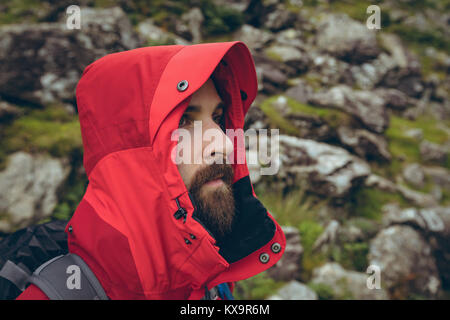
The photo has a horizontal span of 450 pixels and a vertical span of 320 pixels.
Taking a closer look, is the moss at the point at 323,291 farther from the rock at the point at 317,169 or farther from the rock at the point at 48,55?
the rock at the point at 48,55

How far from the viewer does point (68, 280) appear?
141 cm

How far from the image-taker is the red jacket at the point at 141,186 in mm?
1489

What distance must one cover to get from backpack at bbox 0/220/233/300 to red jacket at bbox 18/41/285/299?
0.23 feet

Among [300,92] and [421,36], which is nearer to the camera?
[300,92]

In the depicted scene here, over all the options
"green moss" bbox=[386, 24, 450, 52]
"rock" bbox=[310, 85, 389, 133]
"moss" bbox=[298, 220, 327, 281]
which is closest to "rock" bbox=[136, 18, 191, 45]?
"rock" bbox=[310, 85, 389, 133]

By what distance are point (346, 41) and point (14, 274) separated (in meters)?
14.0

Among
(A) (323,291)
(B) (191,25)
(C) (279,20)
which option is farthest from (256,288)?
(C) (279,20)

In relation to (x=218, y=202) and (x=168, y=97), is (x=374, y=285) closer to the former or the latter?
(x=218, y=202)

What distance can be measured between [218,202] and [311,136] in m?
6.15

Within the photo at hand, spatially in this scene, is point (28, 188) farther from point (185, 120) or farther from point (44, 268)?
point (185, 120)

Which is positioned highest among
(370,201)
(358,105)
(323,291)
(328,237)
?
(358,105)

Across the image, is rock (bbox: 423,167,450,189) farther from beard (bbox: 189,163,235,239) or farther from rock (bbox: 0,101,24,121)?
rock (bbox: 0,101,24,121)

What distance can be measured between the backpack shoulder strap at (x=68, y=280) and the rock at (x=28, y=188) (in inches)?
123

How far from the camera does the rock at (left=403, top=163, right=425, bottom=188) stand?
26.5ft
